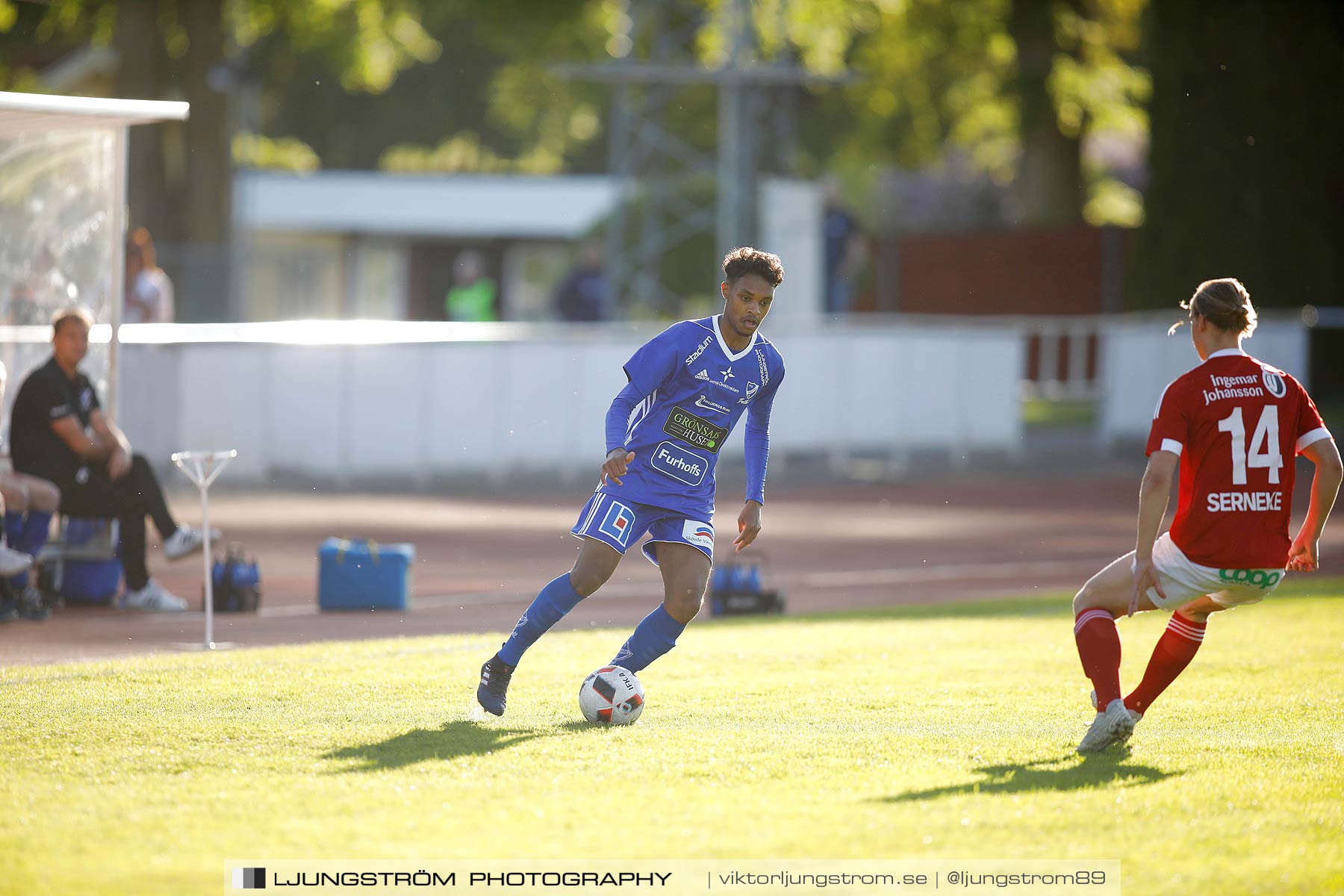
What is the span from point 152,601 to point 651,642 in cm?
465

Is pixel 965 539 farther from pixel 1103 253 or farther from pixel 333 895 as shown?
pixel 1103 253

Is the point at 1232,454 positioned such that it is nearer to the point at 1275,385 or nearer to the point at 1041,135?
the point at 1275,385

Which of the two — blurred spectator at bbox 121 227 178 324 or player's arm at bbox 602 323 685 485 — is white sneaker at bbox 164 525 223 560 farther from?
blurred spectator at bbox 121 227 178 324

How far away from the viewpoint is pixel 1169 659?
690 centimetres

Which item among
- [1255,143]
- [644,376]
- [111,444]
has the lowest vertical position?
[111,444]

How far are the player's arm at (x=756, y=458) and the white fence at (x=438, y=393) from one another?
1167 centimetres

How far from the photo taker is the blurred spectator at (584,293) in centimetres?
2419

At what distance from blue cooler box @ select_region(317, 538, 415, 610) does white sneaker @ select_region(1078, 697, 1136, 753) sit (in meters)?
5.54

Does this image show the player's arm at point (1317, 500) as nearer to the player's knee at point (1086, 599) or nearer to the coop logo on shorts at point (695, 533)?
the player's knee at point (1086, 599)

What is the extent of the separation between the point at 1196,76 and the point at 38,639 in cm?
2267

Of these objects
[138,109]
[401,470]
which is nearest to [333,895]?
[138,109]

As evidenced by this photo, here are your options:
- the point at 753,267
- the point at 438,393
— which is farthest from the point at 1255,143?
the point at 753,267

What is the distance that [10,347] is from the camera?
12.6m

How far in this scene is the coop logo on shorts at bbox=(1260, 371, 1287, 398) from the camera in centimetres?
654
